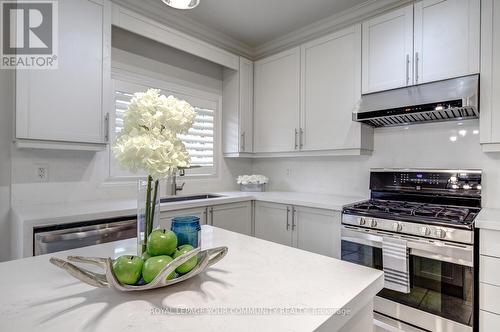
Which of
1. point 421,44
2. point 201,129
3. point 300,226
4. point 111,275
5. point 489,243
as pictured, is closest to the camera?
point 111,275

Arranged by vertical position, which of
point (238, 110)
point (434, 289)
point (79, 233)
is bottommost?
point (434, 289)

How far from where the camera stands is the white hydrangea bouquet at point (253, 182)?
3145mm

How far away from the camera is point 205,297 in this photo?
69cm

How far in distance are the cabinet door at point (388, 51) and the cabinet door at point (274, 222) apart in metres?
1.30

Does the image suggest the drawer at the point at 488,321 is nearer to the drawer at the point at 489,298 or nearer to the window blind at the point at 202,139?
the drawer at the point at 489,298

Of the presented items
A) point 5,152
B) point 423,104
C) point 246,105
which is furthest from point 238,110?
point 5,152

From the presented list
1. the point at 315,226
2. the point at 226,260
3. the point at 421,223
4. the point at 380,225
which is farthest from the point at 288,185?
the point at 226,260

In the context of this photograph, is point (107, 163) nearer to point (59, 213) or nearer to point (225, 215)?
point (59, 213)

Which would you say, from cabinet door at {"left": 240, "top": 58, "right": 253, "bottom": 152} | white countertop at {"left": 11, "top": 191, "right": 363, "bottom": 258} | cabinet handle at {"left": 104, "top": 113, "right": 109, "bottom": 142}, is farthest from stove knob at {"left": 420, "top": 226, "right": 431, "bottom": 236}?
cabinet handle at {"left": 104, "top": 113, "right": 109, "bottom": 142}

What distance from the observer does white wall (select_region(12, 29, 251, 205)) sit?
1990 mm

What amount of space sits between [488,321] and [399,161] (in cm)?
128

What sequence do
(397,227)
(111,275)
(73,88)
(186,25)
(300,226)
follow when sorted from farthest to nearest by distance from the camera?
(186,25), (300,226), (73,88), (397,227), (111,275)

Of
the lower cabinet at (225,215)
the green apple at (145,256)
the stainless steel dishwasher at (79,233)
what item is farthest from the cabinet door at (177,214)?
the green apple at (145,256)

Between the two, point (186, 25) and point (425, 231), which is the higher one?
point (186, 25)
